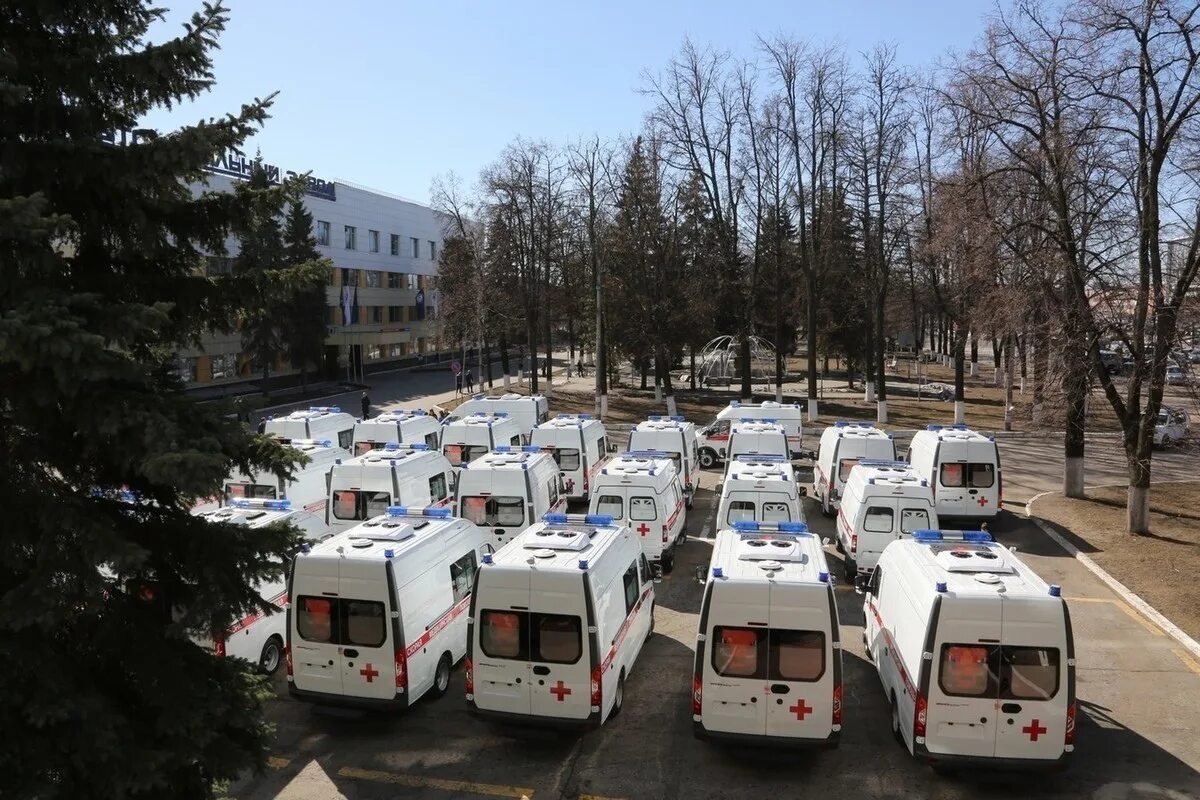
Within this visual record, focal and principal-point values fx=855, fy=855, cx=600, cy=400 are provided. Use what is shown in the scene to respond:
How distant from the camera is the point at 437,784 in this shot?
928cm

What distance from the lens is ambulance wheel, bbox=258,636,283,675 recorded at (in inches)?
485

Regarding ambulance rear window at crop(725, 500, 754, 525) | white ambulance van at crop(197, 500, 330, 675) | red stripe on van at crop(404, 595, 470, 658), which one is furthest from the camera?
ambulance rear window at crop(725, 500, 754, 525)

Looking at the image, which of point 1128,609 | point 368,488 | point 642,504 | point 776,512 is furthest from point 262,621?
point 1128,609

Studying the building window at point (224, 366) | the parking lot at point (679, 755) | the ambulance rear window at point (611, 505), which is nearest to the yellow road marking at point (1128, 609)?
the parking lot at point (679, 755)

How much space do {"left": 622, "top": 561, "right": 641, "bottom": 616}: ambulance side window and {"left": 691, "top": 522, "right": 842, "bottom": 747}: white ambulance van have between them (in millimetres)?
2201

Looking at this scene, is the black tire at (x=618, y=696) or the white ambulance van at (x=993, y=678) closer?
the white ambulance van at (x=993, y=678)

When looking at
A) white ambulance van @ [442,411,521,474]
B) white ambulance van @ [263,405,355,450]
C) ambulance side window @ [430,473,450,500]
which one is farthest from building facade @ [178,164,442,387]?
ambulance side window @ [430,473,450,500]

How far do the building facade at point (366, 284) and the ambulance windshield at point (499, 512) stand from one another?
1471 inches

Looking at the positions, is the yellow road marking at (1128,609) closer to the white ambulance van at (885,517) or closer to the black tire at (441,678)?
the white ambulance van at (885,517)

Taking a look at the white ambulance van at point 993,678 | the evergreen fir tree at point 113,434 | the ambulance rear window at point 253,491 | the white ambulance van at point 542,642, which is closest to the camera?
the evergreen fir tree at point 113,434

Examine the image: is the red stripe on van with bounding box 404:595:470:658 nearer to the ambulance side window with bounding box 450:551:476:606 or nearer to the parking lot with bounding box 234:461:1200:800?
the ambulance side window with bounding box 450:551:476:606

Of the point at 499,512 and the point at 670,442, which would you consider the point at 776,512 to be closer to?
the point at 499,512

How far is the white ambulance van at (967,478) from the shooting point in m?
19.7

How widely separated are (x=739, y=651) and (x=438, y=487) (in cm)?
1129
